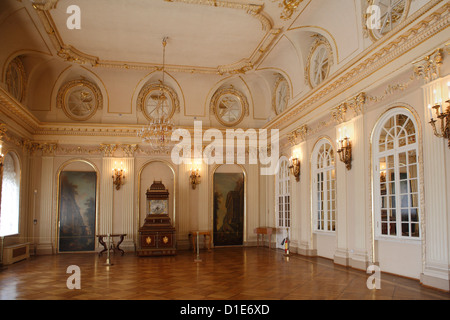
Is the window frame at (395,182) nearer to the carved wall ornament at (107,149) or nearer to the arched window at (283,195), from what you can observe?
the arched window at (283,195)

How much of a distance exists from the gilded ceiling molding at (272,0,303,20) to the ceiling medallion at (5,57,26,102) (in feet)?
26.1

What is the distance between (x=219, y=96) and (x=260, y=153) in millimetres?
2773

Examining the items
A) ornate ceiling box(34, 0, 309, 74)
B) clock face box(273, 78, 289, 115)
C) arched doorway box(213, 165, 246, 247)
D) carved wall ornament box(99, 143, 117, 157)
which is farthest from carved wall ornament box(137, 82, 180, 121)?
clock face box(273, 78, 289, 115)

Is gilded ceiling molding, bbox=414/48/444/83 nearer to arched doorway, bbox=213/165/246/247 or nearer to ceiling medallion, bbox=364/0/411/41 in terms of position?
ceiling medallion, bbox=364/0/411/41

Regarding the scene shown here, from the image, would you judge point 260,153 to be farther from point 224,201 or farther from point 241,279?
point 241,279

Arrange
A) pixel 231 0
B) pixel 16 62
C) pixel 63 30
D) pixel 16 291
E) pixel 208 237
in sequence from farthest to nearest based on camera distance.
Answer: pixel 208 237, pixel 16 62, pixel 63 30, pixel 231 0, pixel 16 291

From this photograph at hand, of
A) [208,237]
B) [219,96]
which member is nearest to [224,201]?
[208,237]

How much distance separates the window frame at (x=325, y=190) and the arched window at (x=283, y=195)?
1.78 meters

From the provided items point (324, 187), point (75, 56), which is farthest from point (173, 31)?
point (324, 187)

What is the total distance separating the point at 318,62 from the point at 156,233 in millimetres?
7188

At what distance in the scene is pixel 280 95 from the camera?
43.8ft

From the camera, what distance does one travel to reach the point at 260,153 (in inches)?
557

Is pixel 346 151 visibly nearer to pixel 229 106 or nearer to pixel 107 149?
pixel 229 106

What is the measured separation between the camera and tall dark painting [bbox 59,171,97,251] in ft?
40.5
